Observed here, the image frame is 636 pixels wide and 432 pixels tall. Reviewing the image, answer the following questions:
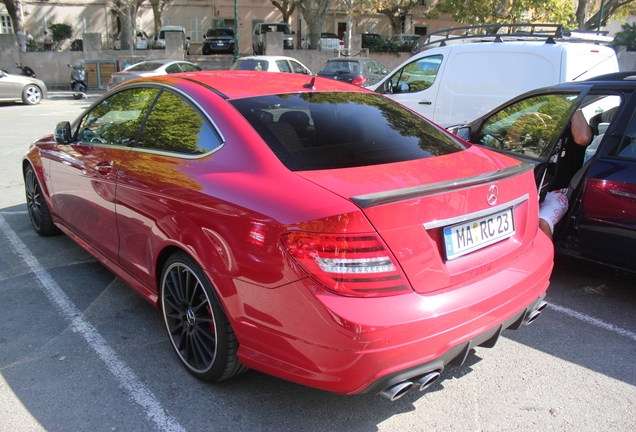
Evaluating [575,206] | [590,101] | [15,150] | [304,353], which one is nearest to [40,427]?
[304,353]

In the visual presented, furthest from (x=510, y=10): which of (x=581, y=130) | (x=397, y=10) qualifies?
(x=581, y=130)

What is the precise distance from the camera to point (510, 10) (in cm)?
2570

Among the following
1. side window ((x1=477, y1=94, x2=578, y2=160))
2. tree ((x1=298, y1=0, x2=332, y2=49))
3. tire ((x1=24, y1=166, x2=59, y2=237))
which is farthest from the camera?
tree ((x1=298, y1=0, x2=332, y2=49))

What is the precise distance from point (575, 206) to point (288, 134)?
240 centimetres

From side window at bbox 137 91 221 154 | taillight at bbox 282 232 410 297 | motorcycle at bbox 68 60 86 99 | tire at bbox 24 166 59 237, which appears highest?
motorcycle at bbox 68 60 86 99

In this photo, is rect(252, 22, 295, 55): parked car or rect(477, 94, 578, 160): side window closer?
rect(477, 94, 578, 160): side window

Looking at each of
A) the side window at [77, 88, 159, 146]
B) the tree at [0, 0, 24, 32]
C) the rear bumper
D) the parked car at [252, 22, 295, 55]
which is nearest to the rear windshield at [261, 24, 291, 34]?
the parked car at [252, 22, 295, 55]

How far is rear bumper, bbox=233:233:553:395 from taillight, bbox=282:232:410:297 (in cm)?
5

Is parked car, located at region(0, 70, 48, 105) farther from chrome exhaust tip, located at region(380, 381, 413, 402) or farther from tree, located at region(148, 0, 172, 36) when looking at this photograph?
tree, located at region(148, 0, 172, 36)

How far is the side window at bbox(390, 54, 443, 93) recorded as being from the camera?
8.30 m

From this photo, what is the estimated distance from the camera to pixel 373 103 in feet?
11.4

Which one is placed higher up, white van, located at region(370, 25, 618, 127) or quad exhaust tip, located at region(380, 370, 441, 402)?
white van, located at region(370, 25, 618, 127)

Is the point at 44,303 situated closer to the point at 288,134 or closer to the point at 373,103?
the point at 288,134

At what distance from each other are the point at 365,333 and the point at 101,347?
1980 mm
